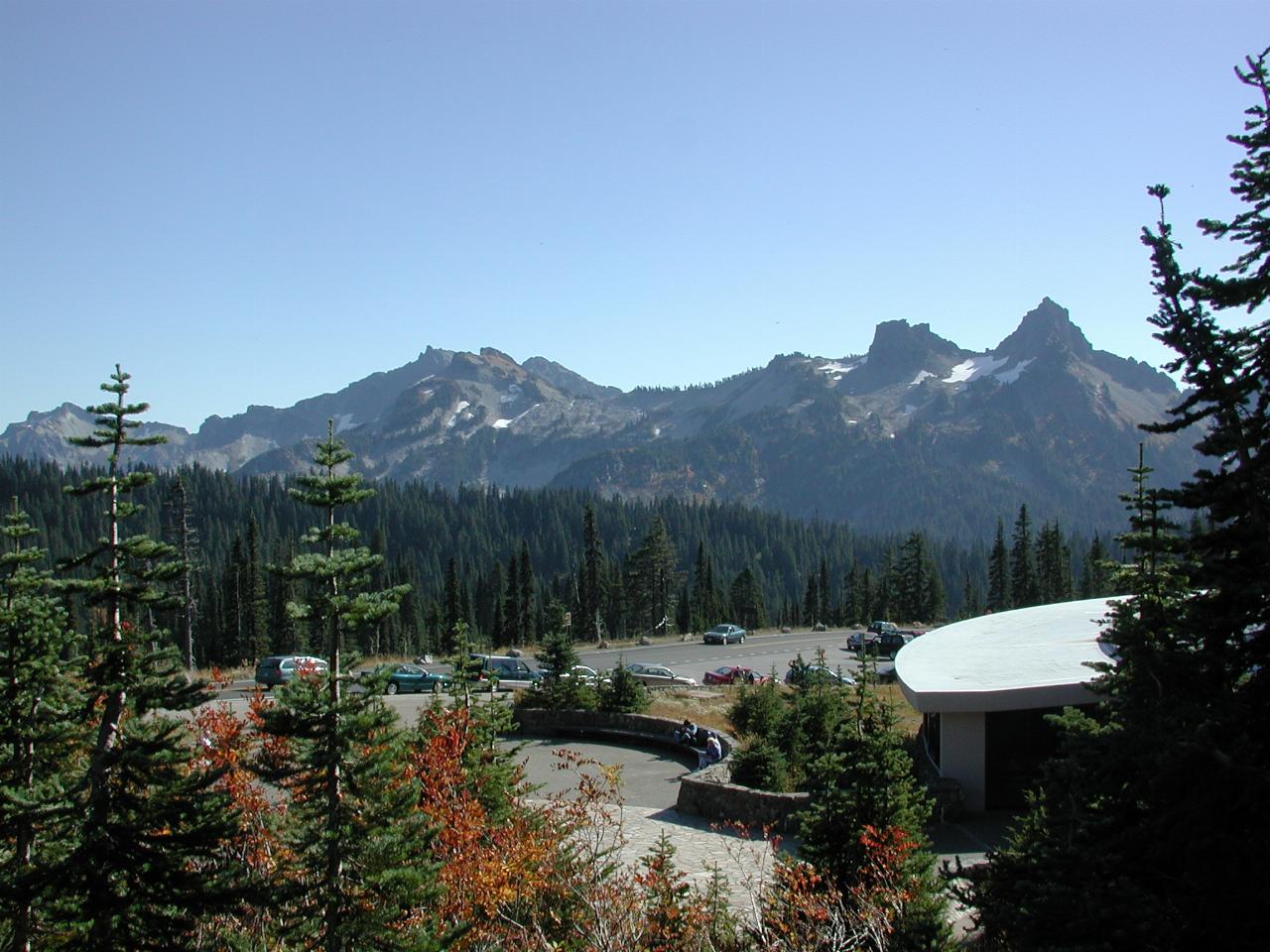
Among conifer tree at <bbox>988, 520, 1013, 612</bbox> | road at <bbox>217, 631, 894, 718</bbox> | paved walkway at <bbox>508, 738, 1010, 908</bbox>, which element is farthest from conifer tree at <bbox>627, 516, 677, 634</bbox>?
paved walkway at <bbox>508, 738, 1010, 908</bbox>

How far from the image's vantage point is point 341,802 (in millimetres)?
12484

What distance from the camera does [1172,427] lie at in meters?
9.38

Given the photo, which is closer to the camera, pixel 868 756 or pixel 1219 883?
pixel 1219 883

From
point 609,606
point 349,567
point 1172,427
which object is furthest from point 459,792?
point 609,606

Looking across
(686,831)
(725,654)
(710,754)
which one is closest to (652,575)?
(725,654)

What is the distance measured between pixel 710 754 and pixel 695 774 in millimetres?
2570

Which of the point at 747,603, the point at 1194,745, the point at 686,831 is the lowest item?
the point at 747,603

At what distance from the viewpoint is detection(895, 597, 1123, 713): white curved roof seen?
21.6 m

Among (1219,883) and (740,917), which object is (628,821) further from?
(1219,883)

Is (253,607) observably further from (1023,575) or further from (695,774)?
(695,774)

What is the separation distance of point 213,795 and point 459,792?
4864mm

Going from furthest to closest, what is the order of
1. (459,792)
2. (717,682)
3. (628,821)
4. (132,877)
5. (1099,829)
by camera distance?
1. (717,682)
2. (628,821)
3. (459,792)
4. (132,877)
5. (1099,829)

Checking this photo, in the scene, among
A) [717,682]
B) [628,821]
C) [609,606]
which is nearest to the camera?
[628,821]

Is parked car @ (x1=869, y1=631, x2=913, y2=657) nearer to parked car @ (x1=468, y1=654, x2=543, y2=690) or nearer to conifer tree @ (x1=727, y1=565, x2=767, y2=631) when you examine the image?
parked car @ (x1=468, y1=654, x2=543, y2=690)
